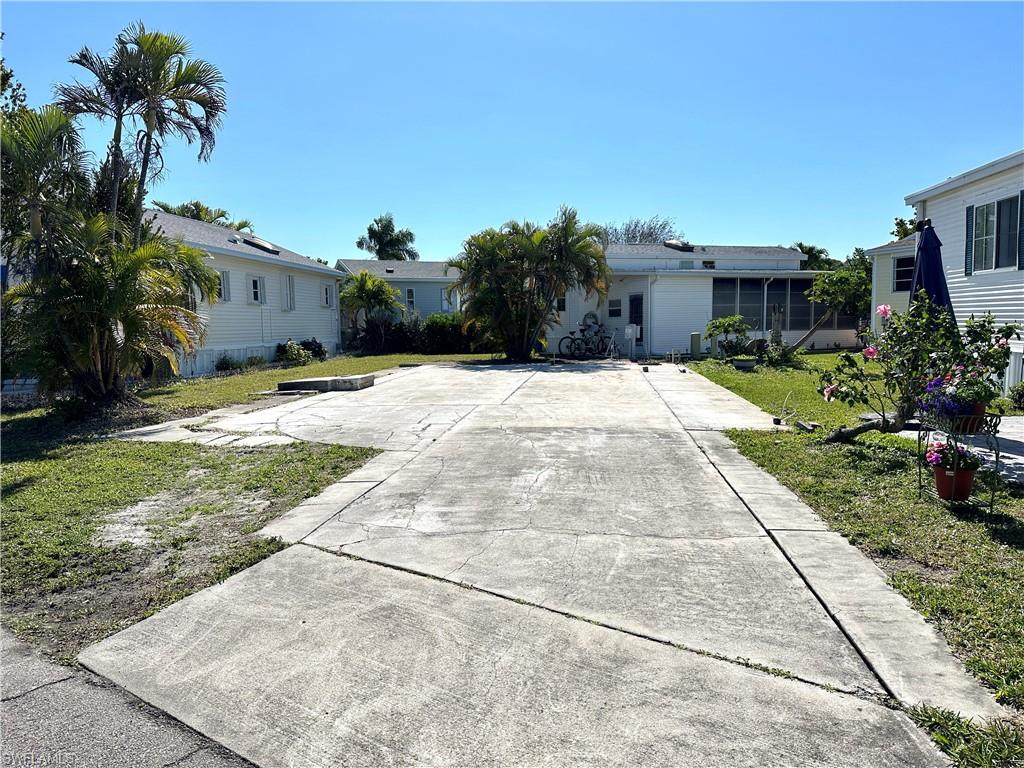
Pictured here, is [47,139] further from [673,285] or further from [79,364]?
[673,285]

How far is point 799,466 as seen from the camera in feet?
21.3

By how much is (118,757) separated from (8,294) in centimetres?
1012

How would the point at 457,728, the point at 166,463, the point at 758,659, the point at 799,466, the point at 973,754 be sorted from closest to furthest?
the point at 973,754, the point at 457,728, the point at 758,659, the point at 799,466, the point at 166,463

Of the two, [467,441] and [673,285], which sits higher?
[673,285]

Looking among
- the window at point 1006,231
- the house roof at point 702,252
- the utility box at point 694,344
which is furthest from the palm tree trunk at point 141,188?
the house roof at point 702,252

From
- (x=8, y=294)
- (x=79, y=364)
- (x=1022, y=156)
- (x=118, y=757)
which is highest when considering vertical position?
(x=1022, y=156)

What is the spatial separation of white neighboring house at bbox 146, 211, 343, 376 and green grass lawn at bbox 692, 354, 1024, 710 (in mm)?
13722

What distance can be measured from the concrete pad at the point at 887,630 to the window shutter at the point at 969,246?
9352 mm

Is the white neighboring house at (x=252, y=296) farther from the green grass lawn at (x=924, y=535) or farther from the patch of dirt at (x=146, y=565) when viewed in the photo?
the green grass lawn at (x=924, y=535)

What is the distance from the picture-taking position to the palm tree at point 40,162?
9.04 meters

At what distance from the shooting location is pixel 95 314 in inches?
385

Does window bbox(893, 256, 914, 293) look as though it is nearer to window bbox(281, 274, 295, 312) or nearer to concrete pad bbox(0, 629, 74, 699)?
window bbox(281, 274, 295, 312)

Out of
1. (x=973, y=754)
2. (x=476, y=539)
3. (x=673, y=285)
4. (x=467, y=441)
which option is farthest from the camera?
(x=673, y=285)

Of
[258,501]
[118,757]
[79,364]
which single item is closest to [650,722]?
[118,757]
